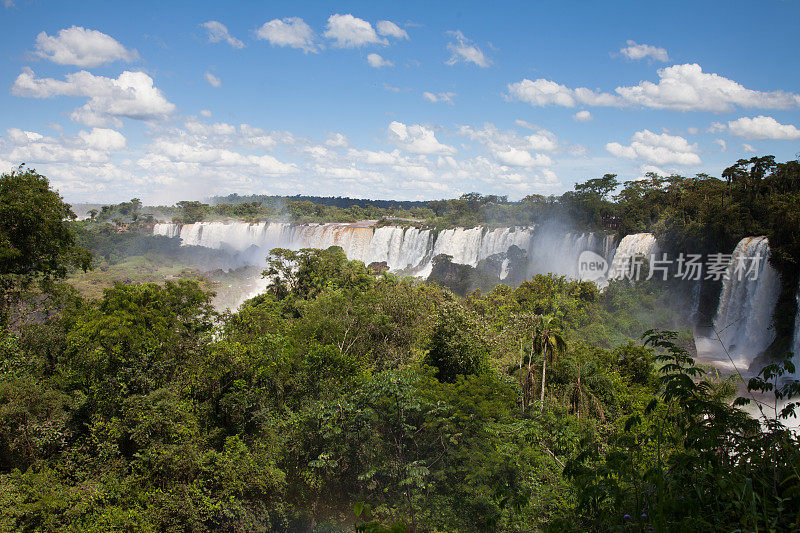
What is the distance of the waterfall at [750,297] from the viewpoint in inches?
907

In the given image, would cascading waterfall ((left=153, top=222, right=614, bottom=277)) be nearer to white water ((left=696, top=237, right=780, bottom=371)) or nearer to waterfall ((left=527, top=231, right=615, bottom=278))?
waterfall ((left=527, top=231, right=615, bottom=278))

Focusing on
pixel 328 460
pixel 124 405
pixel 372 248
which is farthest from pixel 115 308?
pixel 372 248

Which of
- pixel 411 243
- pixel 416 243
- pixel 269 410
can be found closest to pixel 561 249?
pixel 416 243

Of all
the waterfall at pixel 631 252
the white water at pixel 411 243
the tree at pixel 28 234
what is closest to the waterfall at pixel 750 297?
the waterfall at pixel 631 252

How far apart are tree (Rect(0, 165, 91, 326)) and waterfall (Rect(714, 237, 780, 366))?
1074 inches

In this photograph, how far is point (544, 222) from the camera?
153 feet

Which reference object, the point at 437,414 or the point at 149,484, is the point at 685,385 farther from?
the point at 149,484

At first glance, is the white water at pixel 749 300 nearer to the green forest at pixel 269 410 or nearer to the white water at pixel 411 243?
the green forest at pixel 269 410

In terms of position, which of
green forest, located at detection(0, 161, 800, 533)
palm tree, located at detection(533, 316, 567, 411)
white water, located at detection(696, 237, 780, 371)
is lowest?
green forest, located at detection(0, 161, 800, 533)

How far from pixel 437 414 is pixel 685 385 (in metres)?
9.34

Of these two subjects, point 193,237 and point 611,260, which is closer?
point 611,260

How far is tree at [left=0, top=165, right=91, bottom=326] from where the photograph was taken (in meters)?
12.7

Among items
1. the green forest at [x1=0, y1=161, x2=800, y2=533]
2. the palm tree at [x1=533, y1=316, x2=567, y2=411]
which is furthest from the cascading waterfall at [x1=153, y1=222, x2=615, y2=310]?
the palm tree at [x1=533, y1=316, x2=567, y2=411]

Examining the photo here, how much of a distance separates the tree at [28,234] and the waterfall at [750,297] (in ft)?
89.5
